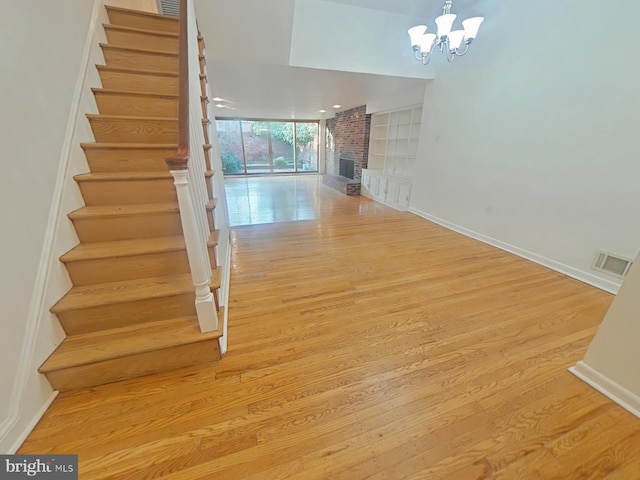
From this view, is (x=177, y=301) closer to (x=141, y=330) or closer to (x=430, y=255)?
(x=141, y=330)

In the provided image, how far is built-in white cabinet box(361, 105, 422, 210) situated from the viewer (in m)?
5.16

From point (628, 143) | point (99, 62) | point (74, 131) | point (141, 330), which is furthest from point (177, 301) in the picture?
point (628, 143)

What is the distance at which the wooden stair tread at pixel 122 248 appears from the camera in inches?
57.3

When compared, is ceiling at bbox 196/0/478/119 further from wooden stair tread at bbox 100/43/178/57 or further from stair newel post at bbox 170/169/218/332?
stair newel post at bbox 170/169/218/332

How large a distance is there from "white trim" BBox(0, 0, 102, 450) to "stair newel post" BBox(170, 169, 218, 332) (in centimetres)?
70

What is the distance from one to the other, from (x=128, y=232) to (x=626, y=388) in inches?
116

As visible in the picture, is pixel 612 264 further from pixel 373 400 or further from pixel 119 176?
pixel 119 176

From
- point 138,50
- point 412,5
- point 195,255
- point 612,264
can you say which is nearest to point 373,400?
point 195,255

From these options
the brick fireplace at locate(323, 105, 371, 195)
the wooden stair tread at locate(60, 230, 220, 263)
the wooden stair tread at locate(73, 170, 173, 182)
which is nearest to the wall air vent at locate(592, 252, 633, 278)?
the wooden stair tread at locate(60, 230, 220, 263)

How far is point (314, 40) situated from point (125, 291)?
3421 millimetres

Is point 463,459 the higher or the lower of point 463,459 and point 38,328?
the lower

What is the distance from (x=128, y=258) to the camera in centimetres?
152

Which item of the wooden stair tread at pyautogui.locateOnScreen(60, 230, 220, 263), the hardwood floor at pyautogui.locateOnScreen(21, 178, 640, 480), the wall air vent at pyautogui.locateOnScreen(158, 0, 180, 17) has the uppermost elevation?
the wall air vent at pyautogui.locateOnScreen(158, 0, 180, 17)

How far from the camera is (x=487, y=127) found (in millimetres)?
3146
